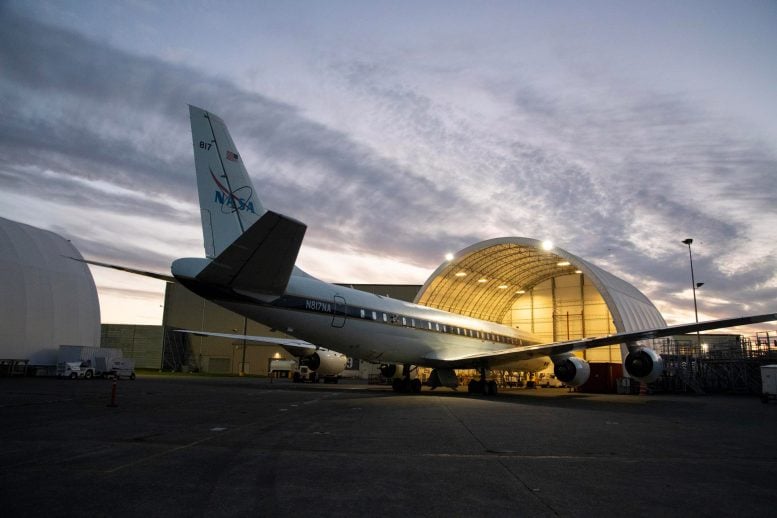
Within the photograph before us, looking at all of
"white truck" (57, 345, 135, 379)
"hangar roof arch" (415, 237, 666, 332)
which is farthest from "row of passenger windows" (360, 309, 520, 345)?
"white truck" (57, 345, 135, 379)

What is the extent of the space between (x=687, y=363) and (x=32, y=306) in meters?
47.2

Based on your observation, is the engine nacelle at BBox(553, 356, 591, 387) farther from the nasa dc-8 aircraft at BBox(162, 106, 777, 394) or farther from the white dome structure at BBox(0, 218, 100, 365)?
the white dome structure at BBox(0, 218, 100, 365)

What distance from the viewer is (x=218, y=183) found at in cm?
1473

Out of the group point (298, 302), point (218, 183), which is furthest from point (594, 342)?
point (218, 183)

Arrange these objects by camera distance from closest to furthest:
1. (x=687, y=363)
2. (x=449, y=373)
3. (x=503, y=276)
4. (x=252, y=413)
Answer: (x=252, y=413) → (x=449, y=373) → (x=687, y=363) → (x=503, y=276)

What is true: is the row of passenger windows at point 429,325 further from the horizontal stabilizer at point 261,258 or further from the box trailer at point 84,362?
the box trailer at point 84,362

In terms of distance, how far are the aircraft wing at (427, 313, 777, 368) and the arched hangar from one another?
390 inches

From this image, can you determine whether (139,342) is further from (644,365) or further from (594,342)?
(644,365)

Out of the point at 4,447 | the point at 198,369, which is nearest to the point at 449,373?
the point at 4,447

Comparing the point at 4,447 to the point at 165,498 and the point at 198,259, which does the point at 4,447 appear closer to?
the point at 165,498

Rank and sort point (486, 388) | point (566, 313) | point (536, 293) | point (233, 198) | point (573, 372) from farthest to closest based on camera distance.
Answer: point (536, 293), point (566, 313), point (486, 388), point (573, 372), point (233, 198)

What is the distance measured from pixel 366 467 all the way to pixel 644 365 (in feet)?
59.4

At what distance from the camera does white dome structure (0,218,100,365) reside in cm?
3619

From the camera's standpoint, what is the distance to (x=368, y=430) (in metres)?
9.40
